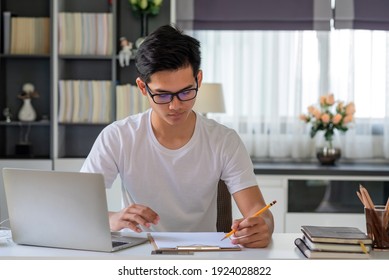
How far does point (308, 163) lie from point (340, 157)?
0.85 feet

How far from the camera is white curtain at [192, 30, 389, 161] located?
5.05 m

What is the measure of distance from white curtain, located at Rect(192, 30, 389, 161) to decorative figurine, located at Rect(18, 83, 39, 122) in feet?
4.02

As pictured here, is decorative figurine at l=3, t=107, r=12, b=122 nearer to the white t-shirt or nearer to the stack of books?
the white t-shirt

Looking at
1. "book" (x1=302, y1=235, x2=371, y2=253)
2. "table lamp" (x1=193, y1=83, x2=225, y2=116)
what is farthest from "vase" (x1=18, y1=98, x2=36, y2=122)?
"book" (x1=302, y1=235, x2=371, y2=253)

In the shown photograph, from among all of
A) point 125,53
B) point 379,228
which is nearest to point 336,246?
point 379,228

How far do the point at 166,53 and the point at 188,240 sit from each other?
649mm

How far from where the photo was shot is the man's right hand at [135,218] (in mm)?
2102

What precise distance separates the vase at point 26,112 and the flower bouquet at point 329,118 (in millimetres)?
1857

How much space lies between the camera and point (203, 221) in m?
2.62

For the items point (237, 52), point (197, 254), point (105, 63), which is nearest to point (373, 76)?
point (237, 52)

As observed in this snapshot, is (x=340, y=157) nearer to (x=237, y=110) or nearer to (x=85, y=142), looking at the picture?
(x=237, y=110)

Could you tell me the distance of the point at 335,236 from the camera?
1.96 meters

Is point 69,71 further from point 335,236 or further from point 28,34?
point 335,236

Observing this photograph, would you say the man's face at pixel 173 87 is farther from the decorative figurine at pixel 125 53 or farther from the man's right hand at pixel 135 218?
the decorative figurine at pixel 125 53
